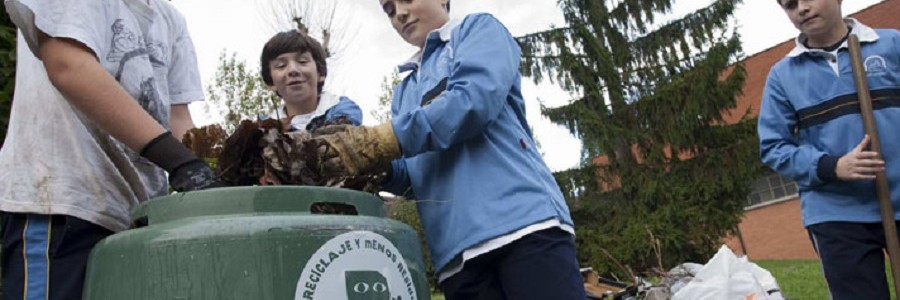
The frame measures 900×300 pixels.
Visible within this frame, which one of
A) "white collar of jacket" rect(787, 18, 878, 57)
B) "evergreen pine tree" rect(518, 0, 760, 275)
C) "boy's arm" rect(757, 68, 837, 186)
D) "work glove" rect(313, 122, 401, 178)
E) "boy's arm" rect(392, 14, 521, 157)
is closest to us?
"work glove" rect(313, 122, 401, 178)

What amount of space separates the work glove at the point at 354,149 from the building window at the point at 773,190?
20.3 meters

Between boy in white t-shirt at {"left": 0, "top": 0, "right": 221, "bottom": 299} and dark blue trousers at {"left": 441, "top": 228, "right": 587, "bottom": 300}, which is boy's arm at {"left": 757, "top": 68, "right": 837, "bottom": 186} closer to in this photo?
dark blue trousers at {"left": 441, "top": 228, "right": 587, "bottom": 300}

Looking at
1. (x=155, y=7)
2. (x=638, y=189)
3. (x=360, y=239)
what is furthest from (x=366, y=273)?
(x=638, y=189)

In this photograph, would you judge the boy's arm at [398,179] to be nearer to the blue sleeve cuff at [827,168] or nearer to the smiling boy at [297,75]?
the smiling boy at [297,75]

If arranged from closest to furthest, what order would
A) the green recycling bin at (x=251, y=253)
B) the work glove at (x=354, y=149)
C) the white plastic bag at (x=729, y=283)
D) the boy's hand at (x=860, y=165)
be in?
the green recycling bin at (x=251, y=253)
the work glove at (x=354, y=149)
the boy's hand at (x=860, y=165)
the white plastic bag at (x=729, y=283)

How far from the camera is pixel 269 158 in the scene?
1417mm

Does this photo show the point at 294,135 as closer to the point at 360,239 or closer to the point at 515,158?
the point at 360,239

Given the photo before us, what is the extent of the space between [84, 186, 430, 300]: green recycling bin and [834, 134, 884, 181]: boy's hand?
5.49ft

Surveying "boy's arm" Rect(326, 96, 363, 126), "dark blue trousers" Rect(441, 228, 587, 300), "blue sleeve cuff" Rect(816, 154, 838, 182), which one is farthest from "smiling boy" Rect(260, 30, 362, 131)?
"blue sleeve cuff" Rect(816, 154, 838, 182)

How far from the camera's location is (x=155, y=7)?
179 centimetres

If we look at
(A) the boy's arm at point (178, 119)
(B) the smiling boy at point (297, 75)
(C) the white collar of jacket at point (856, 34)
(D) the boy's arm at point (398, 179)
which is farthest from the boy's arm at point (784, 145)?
(A) the boy's arm at point (178, 119)

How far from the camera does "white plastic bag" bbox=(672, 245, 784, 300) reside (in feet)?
11.7

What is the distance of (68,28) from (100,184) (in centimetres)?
32

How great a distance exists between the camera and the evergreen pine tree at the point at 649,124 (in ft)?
39.8
